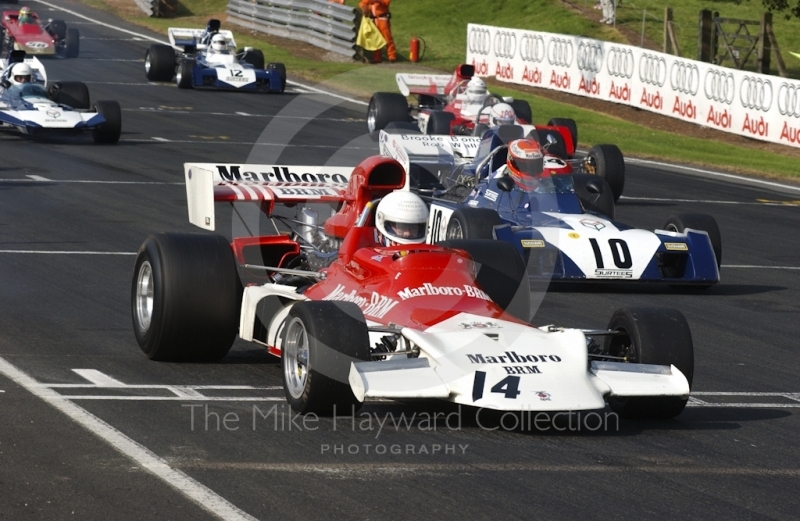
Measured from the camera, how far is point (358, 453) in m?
7.72

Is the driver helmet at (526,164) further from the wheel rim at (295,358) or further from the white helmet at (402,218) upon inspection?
the wheel rim at (295,358)

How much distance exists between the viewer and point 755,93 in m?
30.3

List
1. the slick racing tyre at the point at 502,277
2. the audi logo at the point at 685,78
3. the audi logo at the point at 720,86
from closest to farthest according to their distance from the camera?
1. the slick racing tyre at the point at 502,277
2. the audi logo at the point at 720,86
3. the audi logo at the point at 685,78

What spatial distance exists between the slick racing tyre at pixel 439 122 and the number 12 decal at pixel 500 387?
1583 centimetres

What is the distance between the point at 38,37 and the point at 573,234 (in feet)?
99.0

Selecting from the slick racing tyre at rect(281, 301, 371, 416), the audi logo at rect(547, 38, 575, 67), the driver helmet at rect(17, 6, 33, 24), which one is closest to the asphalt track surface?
the slick racing tyre at rect(281, 301, 371, 416)

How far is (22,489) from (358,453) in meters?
1.83

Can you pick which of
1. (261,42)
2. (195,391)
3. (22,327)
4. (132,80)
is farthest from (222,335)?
(261,42)

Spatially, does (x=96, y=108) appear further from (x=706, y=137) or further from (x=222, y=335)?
(x=222, y=335)

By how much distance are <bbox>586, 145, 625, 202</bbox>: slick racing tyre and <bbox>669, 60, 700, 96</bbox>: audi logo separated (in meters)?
11.7

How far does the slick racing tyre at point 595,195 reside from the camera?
16297 mm

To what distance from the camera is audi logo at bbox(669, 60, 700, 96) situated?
106 feet

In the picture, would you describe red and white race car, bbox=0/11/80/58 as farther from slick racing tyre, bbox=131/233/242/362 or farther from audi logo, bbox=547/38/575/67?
slick racing tyre, bbox=131/233/242/362

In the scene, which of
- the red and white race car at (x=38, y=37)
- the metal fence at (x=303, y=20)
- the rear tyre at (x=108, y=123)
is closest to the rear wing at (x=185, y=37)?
the red and white race car at (x=38, y=37)
